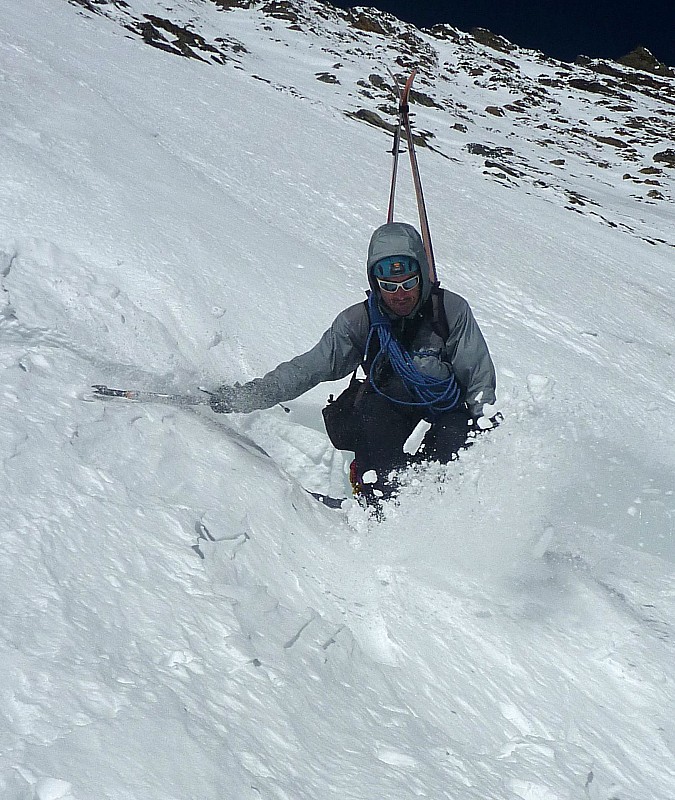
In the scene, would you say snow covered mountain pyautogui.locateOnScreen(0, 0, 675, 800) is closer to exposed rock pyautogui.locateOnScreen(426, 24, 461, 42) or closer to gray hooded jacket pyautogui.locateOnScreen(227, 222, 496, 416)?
gray hooded jacket pyautogui.locateOnScreen(227, 222, 496, 416)

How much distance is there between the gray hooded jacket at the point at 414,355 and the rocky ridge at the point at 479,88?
1324 centimetres

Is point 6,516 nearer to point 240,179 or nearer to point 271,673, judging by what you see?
point 271,673

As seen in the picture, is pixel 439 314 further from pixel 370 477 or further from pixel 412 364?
pixel 370 477

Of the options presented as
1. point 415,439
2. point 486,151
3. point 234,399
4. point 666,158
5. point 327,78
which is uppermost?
point 666,158

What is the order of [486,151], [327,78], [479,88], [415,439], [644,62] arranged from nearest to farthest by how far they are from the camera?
1. [415,439]
2. [486,151]
3. [327,78]
4. [479,88]
5. [644,62]

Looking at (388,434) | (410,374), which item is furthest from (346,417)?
(410,374)

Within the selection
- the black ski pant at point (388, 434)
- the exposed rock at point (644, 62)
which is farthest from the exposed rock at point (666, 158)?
the exposed rock at point (644, 62)

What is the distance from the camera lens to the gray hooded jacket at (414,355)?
287cm

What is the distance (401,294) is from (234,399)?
88cm

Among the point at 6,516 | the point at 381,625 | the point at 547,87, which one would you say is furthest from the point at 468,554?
the point at 547,87

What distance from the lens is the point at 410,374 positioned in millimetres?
2885

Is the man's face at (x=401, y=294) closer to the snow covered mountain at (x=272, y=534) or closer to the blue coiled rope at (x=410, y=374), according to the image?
the blue coiled rope at (x=410, y=374)

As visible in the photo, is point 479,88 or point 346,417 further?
point 479,88

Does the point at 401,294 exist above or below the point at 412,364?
above
